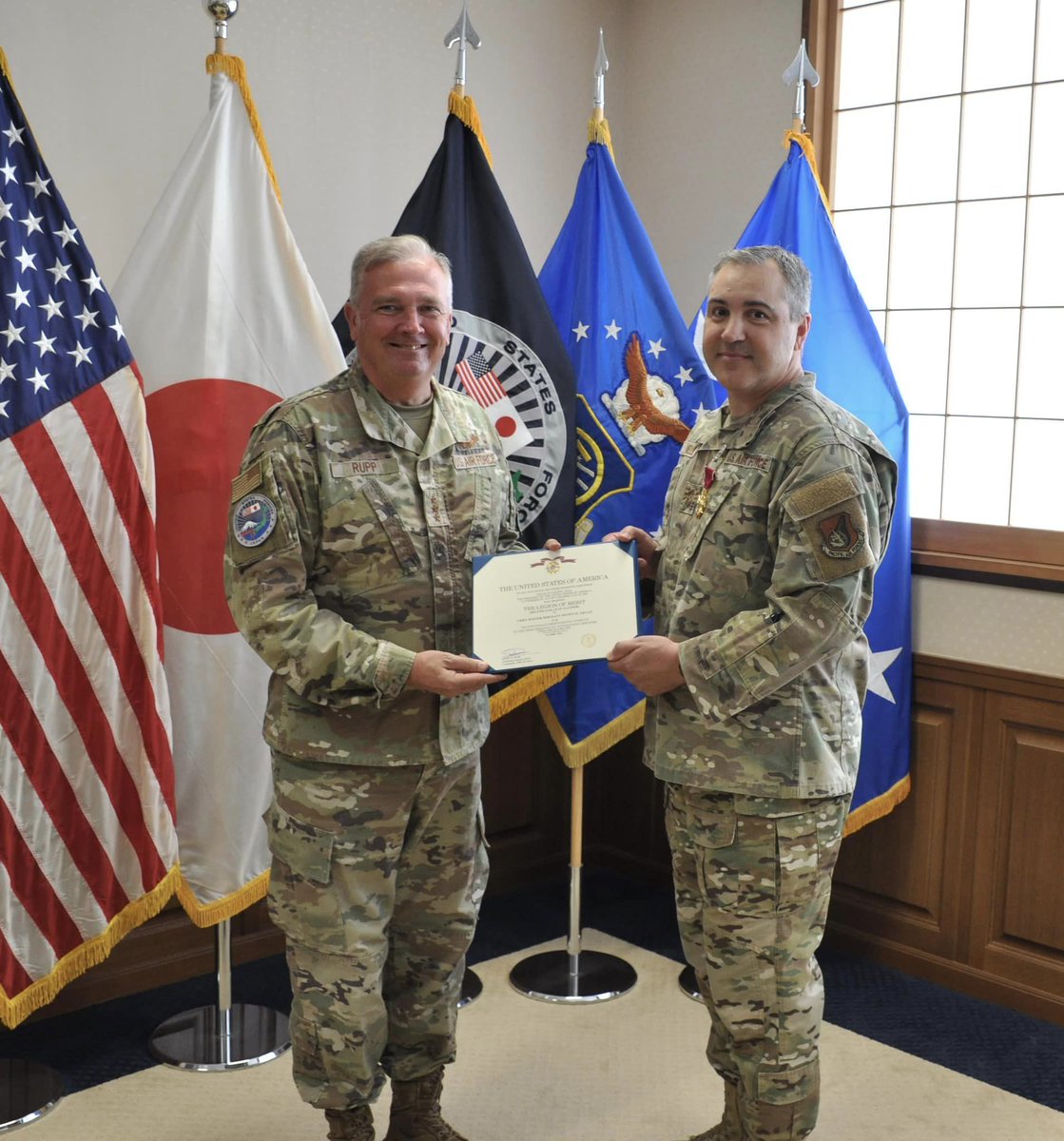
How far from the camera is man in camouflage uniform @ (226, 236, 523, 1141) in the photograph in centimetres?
188

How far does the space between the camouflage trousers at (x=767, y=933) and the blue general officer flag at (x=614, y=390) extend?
91 centimetres

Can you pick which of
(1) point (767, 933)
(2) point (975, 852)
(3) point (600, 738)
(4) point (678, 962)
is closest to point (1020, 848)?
(2) point (975, 852)

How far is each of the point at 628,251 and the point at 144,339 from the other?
1162 mm

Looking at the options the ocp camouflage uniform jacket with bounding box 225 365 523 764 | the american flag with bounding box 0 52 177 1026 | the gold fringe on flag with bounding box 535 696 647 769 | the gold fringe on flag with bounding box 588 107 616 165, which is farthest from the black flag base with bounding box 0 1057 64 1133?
the gold fringe on flag with bounding box 588 107 616 165

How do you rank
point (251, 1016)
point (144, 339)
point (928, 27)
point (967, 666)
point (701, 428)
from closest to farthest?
point (701, 428) → point (144, 339) → point (251, 1016) → point (967, 666) → point (928, 27)

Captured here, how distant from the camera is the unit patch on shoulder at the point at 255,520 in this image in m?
→ 1.87

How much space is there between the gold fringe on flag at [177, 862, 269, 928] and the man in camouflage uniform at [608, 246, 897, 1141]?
3.26 ft

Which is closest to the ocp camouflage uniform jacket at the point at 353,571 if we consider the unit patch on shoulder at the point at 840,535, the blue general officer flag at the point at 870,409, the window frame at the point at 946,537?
the unit patch on shoulder at the point at 840,535

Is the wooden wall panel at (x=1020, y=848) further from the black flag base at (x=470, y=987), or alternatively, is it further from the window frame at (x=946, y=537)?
the black flag base at (x=470, y=987)

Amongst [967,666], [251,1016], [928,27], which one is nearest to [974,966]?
[967,666]

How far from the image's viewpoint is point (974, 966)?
2893mm

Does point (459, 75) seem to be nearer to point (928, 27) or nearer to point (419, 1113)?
point (928, 27)

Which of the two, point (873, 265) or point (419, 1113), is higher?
point (873, 265)

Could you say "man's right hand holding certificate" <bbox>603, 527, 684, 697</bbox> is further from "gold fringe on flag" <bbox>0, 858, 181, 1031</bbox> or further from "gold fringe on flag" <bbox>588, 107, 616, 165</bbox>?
"gold fringe on flag" <bbox>588, 107, 616, 165</bbox>
